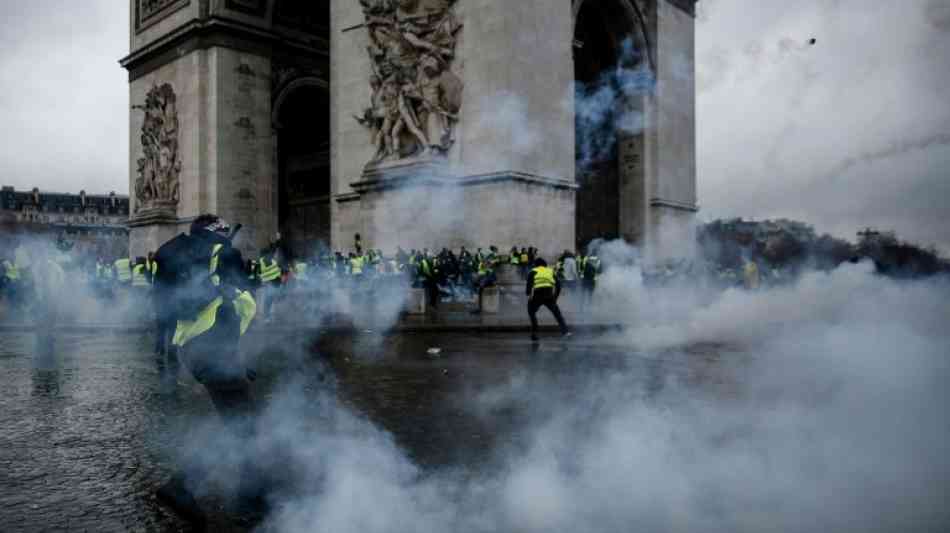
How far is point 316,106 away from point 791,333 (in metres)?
24.5

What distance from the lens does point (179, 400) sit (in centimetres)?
721

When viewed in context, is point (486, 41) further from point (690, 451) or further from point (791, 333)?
point (690, 451)

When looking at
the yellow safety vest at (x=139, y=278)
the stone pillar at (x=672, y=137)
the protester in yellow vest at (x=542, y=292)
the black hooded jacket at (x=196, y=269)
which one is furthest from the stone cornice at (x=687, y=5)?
the black hooded jacket at (x=196, y=269)

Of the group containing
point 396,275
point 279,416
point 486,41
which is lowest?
point 279,416

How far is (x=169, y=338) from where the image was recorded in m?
9.54

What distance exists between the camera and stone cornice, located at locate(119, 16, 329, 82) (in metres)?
26.6

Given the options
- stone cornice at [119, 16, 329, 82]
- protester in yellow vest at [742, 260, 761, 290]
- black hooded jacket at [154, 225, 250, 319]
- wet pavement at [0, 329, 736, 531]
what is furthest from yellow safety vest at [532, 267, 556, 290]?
stone cornice at [119, 16, 329, 82]

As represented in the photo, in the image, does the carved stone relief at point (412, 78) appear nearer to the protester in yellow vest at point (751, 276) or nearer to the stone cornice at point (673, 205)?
the protester in yellow vest at point (751, 276)

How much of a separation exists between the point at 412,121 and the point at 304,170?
12.3 m

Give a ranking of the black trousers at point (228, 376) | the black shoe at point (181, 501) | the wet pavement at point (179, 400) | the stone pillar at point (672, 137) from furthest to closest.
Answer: the stone pillar at point (672, 137), the wet pavement at point (179, 400), the black trousers at point (228, 376), the black shoe at point (181, 501)

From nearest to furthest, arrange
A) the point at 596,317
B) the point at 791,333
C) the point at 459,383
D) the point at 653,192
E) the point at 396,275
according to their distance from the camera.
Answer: the point at 459,383 → the point at 791,333 → the point at 596,317 → the point at 396,275 → the point at 653,192

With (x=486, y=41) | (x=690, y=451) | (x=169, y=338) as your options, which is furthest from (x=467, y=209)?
(x=690, y=451)

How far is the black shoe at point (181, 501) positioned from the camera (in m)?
3.73

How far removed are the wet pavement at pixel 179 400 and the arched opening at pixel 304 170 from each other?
17233mm
